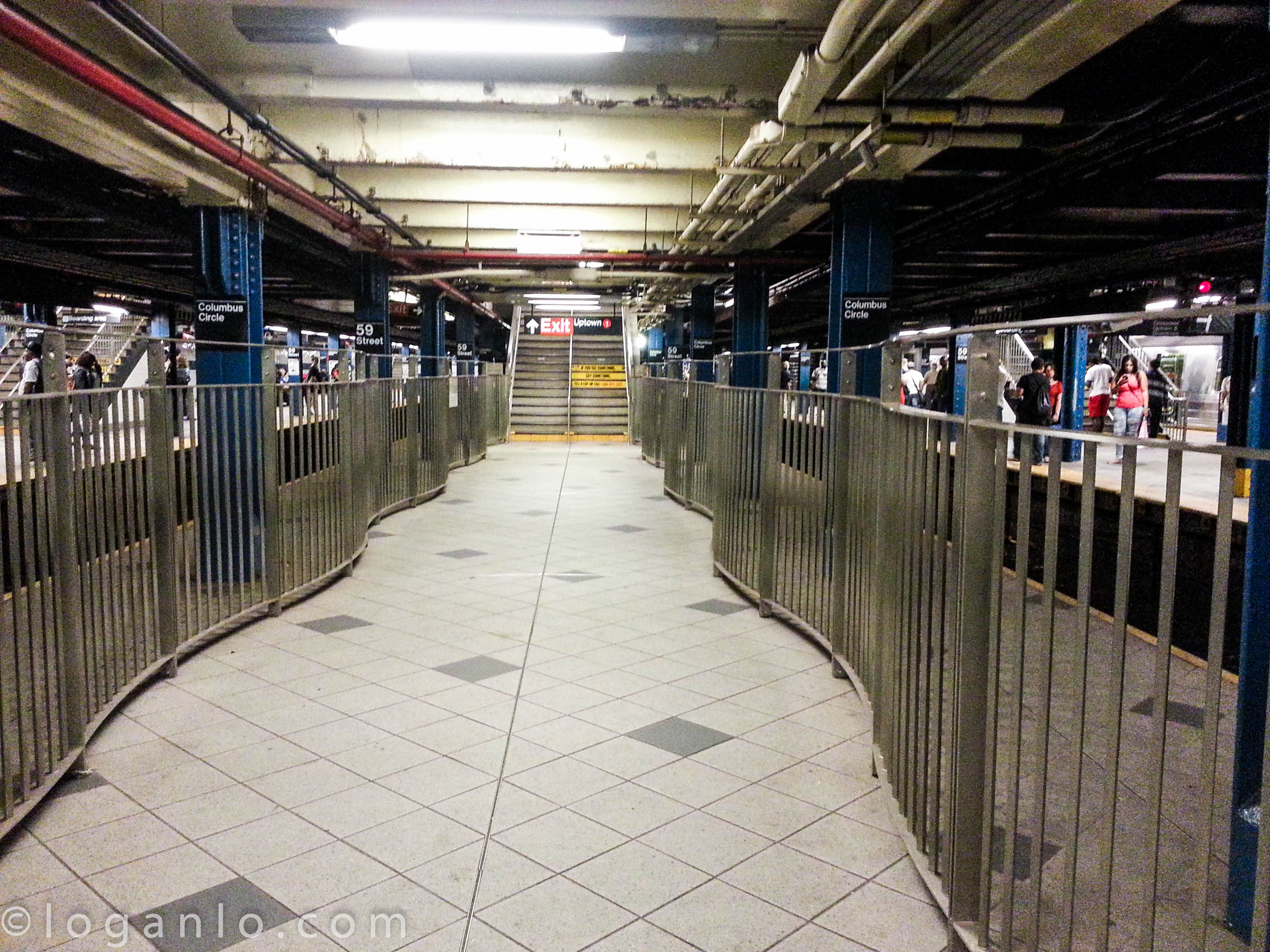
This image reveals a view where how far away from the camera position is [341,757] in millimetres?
3693

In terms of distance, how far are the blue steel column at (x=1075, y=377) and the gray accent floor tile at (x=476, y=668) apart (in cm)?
935

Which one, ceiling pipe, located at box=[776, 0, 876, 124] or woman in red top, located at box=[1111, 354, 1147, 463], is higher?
ceiling pipe, located at box=[776, 0, 876, 124]

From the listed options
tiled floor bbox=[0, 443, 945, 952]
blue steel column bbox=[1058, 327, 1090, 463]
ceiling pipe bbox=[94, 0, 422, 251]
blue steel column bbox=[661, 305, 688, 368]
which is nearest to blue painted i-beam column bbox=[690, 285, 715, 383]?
blue steel column bbox=[661, 305, 688, 368]

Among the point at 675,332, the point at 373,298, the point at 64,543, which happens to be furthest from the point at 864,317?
the point at 675,332

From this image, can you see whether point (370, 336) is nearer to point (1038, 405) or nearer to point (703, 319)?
point (703, 319)

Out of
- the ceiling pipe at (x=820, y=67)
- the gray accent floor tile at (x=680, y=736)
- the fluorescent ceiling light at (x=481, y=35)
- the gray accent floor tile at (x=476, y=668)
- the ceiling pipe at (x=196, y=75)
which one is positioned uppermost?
the fluorescent ceiling light at (x=481, y=35)

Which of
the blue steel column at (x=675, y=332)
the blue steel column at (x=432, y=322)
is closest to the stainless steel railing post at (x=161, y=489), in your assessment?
the blue steel column at (x=432, y=322)

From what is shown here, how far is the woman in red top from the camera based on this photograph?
11586 mm

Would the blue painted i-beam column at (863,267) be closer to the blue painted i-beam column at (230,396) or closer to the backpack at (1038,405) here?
the backpack at (1038,405)

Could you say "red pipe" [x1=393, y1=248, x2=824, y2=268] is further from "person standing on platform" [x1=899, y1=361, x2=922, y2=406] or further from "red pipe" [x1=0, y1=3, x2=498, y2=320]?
"red pipe" [x1=0, y1=3, x2=498, y2=320]

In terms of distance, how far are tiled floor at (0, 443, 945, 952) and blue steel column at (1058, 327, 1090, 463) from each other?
26.8 ft

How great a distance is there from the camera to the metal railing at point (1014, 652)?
175 cm

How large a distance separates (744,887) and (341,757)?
70.8 inches

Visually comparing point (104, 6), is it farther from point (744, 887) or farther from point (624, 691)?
point (744, 887)
